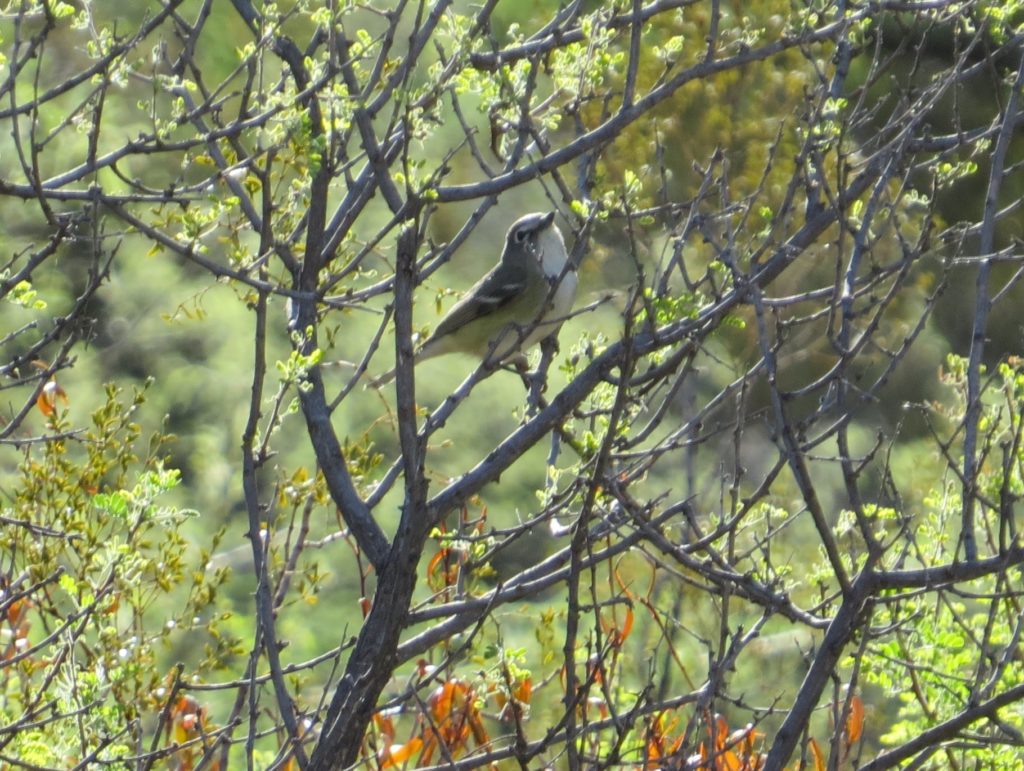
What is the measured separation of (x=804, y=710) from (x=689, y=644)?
7436mm

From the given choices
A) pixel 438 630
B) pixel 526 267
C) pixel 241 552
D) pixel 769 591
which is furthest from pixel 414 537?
pixel 241 552

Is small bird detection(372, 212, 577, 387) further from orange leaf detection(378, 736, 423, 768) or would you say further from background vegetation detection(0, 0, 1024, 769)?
orange leaf detection(378, 736, 423, 768)

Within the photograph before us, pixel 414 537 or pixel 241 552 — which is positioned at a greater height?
pixel 241 552

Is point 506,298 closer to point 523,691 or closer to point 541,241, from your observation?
point 541,241

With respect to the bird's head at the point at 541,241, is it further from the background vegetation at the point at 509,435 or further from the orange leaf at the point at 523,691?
the orange leaf at the point at 523,691

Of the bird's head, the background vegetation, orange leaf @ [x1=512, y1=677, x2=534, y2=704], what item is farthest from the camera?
the bird's head

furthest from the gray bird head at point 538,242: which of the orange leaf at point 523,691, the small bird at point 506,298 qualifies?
the orange leaf at point 523,691

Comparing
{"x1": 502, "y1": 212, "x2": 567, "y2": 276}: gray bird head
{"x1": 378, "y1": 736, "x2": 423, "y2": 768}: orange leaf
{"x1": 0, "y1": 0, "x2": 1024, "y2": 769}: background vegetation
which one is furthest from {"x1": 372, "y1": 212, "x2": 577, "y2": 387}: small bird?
{"x1": 378, "y1": 736, "x2": 423, "y2": 768}: orange leaf

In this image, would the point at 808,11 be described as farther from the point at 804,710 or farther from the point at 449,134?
the point at 449,134

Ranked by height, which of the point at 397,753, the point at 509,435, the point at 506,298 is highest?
the point at 506,298

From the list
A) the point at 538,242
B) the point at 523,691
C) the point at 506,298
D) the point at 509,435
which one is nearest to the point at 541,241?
the point at 538,242

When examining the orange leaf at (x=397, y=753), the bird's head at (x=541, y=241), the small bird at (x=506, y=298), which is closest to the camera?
the orange leaf at (x=397, y=753)

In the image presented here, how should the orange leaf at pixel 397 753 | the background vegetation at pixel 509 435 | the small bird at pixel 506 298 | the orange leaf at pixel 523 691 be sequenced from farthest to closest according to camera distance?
the small bird at pixel 506 298 → the orange leaf at pixel 397 753 → the orange leaf at pixel 523 691 → the background vegetation at pixel 509 435

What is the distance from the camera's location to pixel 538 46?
362cm
